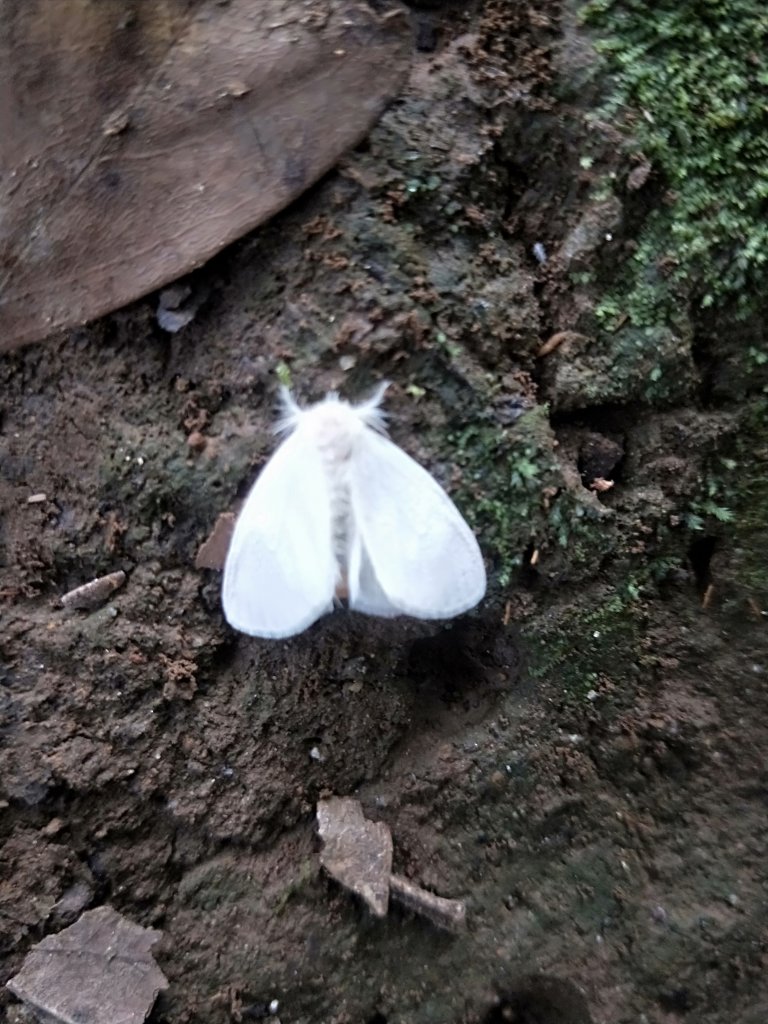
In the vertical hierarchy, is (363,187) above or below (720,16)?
below

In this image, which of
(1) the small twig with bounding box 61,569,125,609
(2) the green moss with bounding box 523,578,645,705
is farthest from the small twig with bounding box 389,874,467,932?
(1) the small twig with bounding box 61,569,125,609

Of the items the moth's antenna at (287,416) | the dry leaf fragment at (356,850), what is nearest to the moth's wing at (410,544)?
the moth's antenna at (287,416)

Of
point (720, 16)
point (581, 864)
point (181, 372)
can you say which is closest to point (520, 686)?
point (581, 864)

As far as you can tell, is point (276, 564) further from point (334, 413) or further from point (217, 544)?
point (334, 413)

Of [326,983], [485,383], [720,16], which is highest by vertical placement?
[720,16]

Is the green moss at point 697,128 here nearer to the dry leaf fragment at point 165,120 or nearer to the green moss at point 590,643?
the dry leaf fragment at point 165,120

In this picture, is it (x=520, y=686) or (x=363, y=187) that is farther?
(x=520, y=686)

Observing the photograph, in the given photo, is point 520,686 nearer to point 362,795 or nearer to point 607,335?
point 362,795
